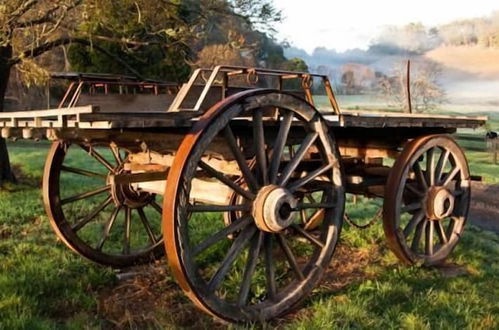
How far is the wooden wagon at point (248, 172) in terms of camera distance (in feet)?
12.7

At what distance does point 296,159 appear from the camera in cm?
453

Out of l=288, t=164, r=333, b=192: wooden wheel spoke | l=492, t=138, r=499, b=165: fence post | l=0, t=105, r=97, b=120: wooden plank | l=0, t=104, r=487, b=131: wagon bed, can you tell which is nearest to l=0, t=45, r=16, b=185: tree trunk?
l=0, t=105, r=97, b=120: wooden plank

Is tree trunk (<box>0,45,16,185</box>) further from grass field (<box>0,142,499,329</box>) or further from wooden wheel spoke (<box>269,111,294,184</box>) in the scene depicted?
wooden wheel spoke (<box>269,111,294,184</box>)

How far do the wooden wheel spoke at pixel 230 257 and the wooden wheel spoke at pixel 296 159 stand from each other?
469mm

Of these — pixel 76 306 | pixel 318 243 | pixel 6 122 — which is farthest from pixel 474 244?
pixel 6 122

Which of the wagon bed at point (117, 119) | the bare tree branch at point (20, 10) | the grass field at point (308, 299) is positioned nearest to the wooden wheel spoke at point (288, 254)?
the grass field at point (308, 299)

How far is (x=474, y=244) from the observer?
771 centimetres

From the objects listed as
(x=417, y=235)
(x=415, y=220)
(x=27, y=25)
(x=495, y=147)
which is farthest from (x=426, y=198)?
(x=495, y=147)

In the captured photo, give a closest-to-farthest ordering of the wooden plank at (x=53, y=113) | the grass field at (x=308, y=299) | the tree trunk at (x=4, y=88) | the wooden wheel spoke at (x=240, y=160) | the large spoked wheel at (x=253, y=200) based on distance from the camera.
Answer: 1. the wooden plank at (x=53, y=113)
2. the large spoked wheel at (x=253, y=200)
3. the wooden wheel spoke at (x=240, y=160)
4. the grass field at (x=308, y=299)
5. the tree trunk at (x=4, y=88)

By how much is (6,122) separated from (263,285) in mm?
2651

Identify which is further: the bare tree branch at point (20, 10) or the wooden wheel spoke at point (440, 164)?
the bare tree branch at point (20, 10)

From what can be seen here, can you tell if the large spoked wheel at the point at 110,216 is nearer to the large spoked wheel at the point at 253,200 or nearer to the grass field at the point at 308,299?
the grass field at the point at 308,299

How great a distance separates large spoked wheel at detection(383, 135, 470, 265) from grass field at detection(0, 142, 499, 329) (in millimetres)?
244

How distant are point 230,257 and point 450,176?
3.22m
